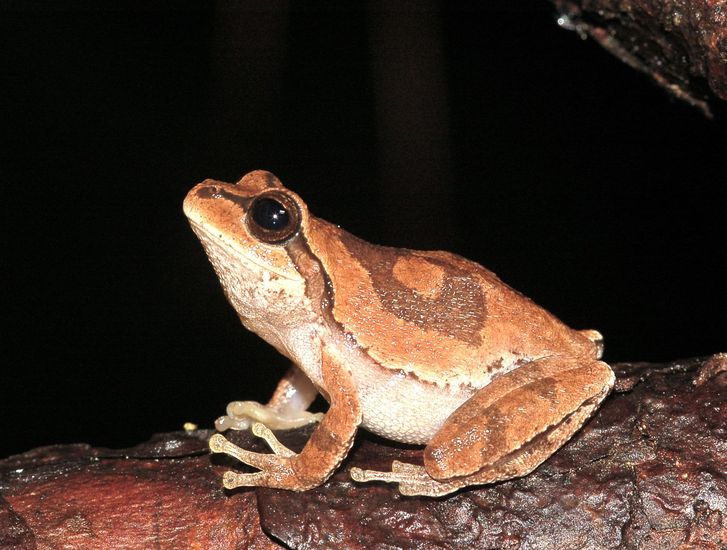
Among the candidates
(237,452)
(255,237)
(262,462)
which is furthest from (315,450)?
(255,237)

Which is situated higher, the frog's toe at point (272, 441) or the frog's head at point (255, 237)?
the frog's head at point (255, 237)

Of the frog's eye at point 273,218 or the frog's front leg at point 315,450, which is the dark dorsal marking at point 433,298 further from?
the frog's front leg at point 315,450

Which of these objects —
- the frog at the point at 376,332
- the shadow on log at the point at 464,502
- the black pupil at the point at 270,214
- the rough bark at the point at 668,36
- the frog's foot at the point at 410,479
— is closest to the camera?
the shadow on log at the point at 464,502

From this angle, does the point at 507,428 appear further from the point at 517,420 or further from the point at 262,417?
the point at 262,417

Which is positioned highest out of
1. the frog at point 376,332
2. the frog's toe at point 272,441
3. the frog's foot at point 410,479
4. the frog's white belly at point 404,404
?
the frog at point 376,332

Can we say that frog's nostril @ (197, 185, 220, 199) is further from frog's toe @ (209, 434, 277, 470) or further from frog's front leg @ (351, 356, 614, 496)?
frog's front leg @ (351, 356, 614, 496)

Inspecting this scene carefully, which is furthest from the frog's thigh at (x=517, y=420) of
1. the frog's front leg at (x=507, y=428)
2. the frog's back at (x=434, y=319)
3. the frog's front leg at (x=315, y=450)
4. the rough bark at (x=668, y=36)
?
the rough bark at (x=668, y=36)

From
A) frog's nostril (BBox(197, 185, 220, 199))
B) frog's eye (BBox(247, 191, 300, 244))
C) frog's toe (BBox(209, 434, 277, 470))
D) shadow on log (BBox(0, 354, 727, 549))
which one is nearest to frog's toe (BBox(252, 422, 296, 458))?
frog's toe (BBox(209, 434, 277, 470))
